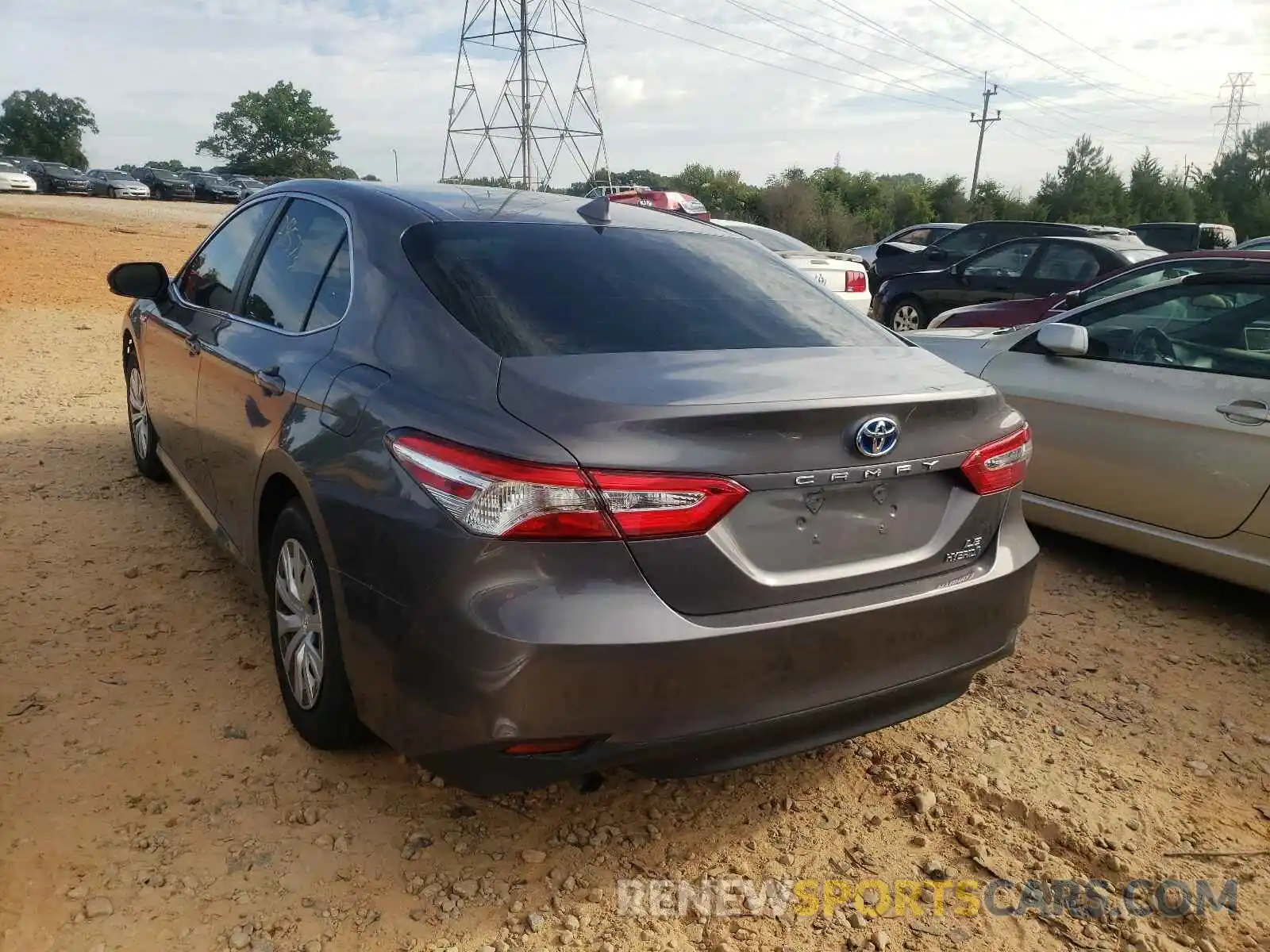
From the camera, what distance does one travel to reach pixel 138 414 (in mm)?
5312

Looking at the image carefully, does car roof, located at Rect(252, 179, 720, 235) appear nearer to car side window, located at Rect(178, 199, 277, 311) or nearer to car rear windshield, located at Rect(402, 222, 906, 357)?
car rear windshield, located at Rect(402, 222, 906, 357)

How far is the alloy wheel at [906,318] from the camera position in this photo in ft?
39.9

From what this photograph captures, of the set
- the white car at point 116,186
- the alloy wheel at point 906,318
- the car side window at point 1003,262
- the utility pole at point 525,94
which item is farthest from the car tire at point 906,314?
the white car at point 116,186

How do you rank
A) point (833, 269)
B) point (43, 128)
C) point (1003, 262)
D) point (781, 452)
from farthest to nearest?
point (43, 128) → point (1003, 262) → point (833, 269) → point (781, 452)

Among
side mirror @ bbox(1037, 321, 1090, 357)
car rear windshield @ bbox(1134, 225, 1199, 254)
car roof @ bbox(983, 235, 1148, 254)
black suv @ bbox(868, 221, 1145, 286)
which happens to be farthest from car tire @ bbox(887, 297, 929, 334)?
side mirror @ bbox(1037, 321, 1090, 357)

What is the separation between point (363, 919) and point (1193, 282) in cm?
415

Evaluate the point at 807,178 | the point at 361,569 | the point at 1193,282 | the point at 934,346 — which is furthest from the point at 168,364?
the point at 807,178

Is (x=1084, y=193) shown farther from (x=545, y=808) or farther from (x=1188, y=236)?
(x=545, y=808)

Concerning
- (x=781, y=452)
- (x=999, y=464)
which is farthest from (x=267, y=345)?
(x=999, y=464)

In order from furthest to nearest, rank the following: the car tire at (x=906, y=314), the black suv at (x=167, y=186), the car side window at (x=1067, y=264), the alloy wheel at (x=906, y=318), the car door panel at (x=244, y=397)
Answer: the black suv at (x=167, y=186)
the alloy wheel at (x=906, y=318)
the car tire at (x=906, y=314)
the car side window at (x=1067, y=264)
the car door panel at (x=244, y=397)

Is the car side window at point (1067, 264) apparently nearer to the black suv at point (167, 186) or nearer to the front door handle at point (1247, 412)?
the front door handle at point (1247, 412)

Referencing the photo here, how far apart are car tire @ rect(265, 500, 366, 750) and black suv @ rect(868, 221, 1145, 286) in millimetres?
11423

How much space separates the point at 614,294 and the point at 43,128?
10727 centimetres

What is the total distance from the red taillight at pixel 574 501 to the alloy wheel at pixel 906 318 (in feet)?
34.8
